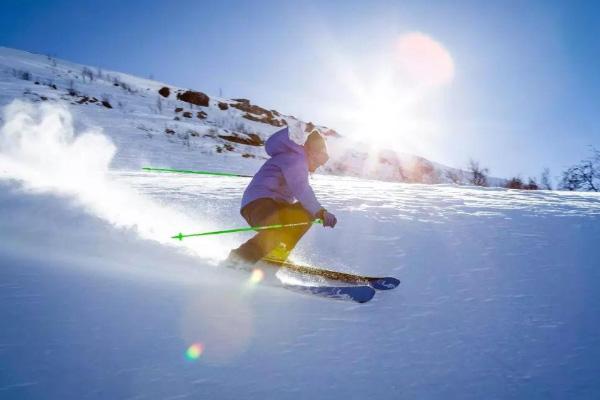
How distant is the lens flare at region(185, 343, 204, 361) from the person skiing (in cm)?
164

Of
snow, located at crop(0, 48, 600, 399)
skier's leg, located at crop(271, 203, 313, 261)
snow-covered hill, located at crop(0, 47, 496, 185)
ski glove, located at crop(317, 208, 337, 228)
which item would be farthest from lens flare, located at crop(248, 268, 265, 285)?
snow-covered hill, located at crop(0, 47, 496, 185)

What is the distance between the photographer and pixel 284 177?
3.97 m

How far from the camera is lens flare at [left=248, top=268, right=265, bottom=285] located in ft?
10.5

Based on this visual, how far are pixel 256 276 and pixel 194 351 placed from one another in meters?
1.34

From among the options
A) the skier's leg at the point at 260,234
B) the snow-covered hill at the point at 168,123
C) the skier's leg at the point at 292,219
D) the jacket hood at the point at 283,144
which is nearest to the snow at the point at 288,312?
the skier's leg at the point at 260,234

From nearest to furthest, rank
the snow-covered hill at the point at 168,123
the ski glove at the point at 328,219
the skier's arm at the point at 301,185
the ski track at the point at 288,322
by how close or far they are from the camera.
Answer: the ski track at the point at 288,322 < the ski glove at the point at 328,219 < the skier's arm at the point at 301,185 < the snow-covered hill at the point at 168,123

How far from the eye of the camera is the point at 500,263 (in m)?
3.68

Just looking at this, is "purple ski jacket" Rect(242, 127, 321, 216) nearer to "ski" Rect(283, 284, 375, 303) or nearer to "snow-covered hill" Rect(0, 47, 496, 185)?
"ski" Rect(283, 284, 375, 303)

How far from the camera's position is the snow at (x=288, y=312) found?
190 centimetres

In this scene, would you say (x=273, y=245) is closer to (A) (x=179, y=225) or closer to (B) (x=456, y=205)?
(A) (x=179, y=225)

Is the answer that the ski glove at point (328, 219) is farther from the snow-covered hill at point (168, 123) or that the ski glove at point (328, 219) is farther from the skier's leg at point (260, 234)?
the snow-covered hill at point (168, 123)

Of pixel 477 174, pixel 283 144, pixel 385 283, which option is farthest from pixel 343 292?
pixel 477 174

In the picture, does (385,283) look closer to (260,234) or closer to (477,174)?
(260,234)

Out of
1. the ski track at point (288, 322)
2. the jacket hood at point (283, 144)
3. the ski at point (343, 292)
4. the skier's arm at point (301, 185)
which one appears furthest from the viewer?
the jacket hood at point (283, 144)
